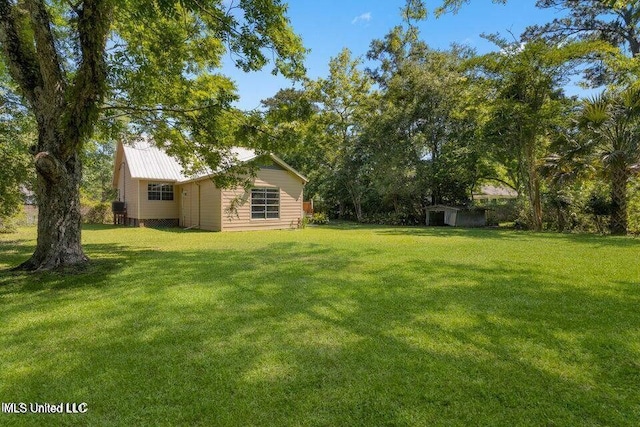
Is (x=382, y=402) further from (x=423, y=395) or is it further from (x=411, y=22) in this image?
(x=411, y=22)

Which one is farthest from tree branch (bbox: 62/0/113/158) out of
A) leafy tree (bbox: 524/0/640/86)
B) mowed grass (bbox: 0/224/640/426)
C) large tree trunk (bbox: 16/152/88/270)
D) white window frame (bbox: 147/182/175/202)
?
leafy tree (bbox: 524/0/640/86)

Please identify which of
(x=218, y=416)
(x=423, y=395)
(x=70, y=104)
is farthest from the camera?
(x=70, y=104)

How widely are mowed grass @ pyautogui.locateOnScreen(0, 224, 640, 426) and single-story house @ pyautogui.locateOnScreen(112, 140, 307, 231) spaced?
9.63 meters

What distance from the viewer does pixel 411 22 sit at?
6.42 metres

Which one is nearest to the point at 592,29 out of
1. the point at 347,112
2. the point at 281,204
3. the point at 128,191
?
the point at 347,112

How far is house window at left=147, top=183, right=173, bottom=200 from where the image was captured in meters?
18.1

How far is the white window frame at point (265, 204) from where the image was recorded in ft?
52.8

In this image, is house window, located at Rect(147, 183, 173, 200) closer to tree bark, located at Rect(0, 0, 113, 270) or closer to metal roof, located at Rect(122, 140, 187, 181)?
metal roof, located at Rect(122, 140, 187, 181)

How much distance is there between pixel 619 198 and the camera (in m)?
12.3

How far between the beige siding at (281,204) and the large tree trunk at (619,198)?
1254 cm

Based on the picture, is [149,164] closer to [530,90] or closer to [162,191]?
[162,191]

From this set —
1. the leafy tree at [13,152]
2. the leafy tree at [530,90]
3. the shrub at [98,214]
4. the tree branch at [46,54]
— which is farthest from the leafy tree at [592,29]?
the shrub at [98,214]

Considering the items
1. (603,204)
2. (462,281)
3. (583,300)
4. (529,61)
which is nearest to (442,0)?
(462,281)

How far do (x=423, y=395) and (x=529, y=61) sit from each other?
15.8 metres
